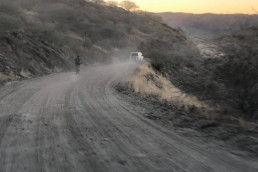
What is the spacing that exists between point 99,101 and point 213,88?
5613mm

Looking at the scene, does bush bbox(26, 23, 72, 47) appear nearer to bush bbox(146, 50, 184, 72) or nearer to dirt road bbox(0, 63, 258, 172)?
bush bbox(146, 50, 184, 72)

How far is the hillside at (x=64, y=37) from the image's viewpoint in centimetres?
3073

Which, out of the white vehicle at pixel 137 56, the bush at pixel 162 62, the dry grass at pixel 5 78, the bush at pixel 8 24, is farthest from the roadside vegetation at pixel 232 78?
the white vehicle at pixel 137 56

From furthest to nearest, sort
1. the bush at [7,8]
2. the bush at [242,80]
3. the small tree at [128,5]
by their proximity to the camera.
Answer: the small tree at [128,5], the bush at [7,8], the bush at [242,80]

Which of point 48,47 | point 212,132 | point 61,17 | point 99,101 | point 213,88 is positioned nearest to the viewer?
point 212,132

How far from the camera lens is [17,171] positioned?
564cm

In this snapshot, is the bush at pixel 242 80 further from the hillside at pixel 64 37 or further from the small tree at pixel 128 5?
the small tree at pixel 128 5

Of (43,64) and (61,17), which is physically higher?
(61,17)

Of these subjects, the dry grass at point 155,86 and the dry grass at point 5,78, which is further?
the dry grass at point 5,78

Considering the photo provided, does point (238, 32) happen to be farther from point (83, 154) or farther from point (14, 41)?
point (14, 41)

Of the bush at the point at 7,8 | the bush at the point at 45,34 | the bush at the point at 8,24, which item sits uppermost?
the bush at the point at 7,8

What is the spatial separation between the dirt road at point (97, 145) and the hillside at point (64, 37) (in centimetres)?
1320

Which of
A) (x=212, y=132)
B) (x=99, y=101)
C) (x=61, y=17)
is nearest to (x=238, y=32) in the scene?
(x=99, y=101)

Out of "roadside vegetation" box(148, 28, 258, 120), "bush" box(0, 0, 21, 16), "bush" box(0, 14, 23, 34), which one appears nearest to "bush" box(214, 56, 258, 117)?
"roadside vegetation" box(148, 28, 258, 120)
